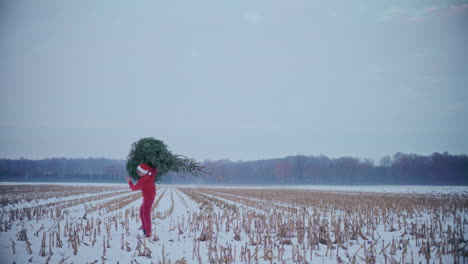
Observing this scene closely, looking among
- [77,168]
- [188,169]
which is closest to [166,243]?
[188,169]

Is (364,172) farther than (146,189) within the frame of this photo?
Yes

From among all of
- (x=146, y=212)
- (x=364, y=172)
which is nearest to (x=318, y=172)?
(x=364, y=172)

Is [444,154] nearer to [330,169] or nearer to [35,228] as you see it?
[330,169]

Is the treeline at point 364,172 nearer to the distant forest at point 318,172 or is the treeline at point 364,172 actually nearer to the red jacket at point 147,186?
the distant forest at point 318,172

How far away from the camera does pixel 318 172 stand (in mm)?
117812

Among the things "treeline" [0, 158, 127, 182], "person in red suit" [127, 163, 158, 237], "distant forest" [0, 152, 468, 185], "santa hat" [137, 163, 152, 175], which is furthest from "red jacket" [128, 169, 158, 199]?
"treeline" [0, 158, 127, 182]

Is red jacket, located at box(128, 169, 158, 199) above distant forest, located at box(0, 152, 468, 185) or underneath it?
above

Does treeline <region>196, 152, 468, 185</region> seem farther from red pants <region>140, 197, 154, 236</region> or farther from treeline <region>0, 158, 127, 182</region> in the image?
red pants <region>140, 197, 154, 236</region>

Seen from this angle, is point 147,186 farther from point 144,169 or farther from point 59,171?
point 59,171

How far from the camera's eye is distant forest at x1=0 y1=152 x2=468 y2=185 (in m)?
89.8

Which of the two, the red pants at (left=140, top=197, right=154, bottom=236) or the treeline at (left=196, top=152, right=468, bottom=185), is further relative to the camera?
the treeline at (left=196, top=152, right=468, bottom=185)

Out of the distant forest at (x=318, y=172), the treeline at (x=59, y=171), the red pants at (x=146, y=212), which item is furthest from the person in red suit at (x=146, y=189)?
the treeline at (x=59, y=171)

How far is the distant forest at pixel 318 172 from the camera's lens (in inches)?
3533

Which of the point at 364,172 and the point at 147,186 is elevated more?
the point at 147,186
